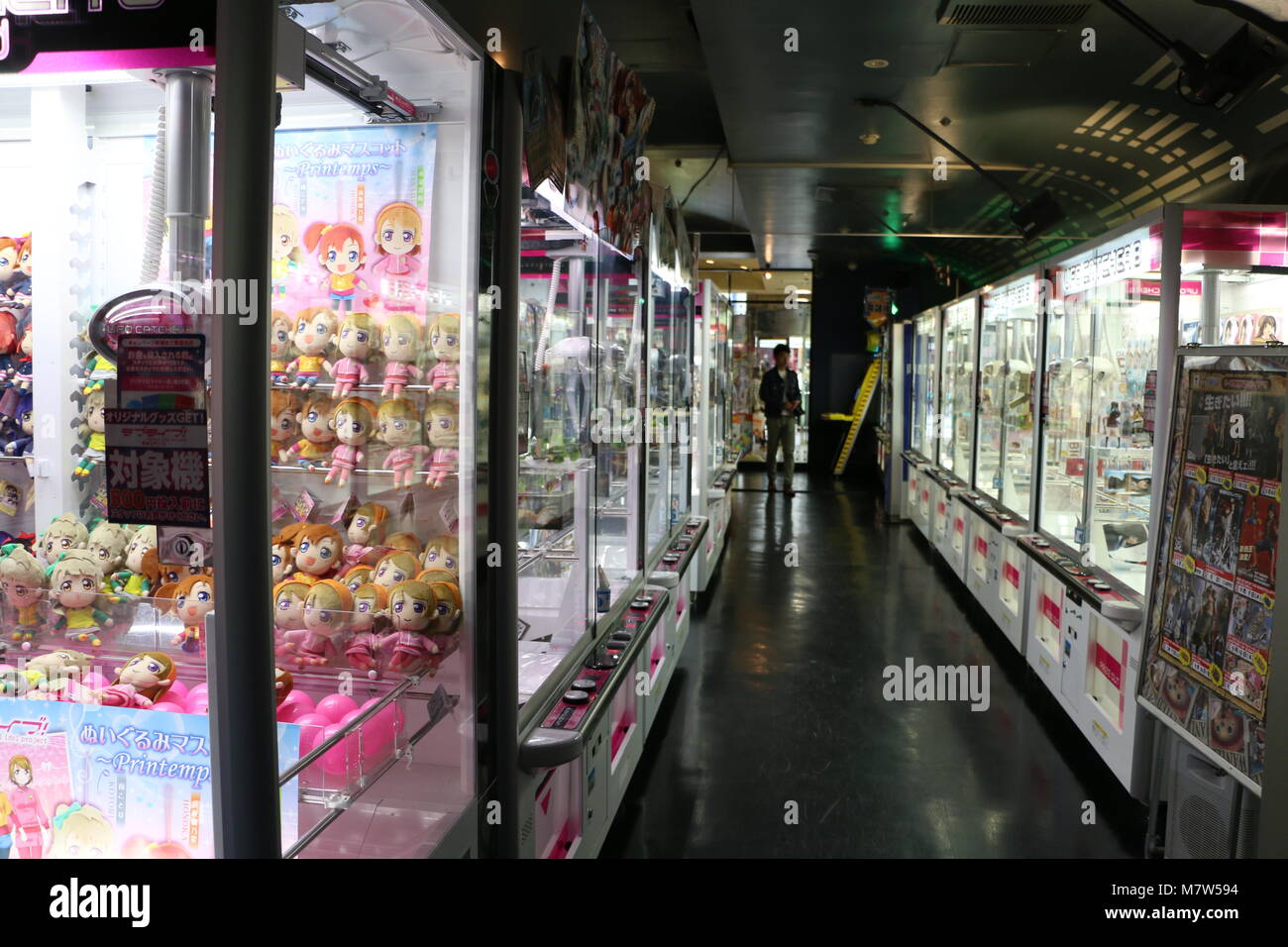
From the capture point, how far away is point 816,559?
8.88 meters

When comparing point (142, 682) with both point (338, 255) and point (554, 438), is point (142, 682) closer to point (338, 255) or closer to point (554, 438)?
point (338, 255)

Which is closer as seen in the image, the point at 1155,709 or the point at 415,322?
the point at 415,322

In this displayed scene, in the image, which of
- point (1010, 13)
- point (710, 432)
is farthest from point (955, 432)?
point (1010, 13)

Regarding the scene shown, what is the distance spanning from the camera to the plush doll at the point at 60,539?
1947 mm

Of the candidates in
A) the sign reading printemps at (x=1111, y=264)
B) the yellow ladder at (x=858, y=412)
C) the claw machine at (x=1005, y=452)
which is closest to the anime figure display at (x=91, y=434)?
the sign reading printemps at (x=1111, y=264)

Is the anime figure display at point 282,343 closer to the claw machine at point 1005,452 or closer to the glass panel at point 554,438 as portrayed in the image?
the glass panel at point 554,438

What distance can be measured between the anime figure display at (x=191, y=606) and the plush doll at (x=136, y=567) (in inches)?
4.8

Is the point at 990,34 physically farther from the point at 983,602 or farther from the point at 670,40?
the point at 983,602

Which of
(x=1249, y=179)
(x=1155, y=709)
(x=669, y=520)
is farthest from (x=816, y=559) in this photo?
(x=1155, y=709)

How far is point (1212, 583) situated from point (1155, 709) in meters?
0.49

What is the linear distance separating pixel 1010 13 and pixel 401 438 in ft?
12.9

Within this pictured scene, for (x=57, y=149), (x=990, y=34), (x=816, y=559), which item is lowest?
(x=816, y=559)

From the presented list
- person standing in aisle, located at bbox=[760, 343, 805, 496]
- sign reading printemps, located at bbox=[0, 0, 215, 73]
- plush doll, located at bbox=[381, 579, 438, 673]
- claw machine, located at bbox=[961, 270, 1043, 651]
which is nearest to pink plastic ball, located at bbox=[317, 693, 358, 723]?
plush doll, located at bbox=[381, 579, 438, 673]

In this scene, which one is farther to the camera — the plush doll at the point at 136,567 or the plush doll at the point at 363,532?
the plush doll at the point at 363,532
